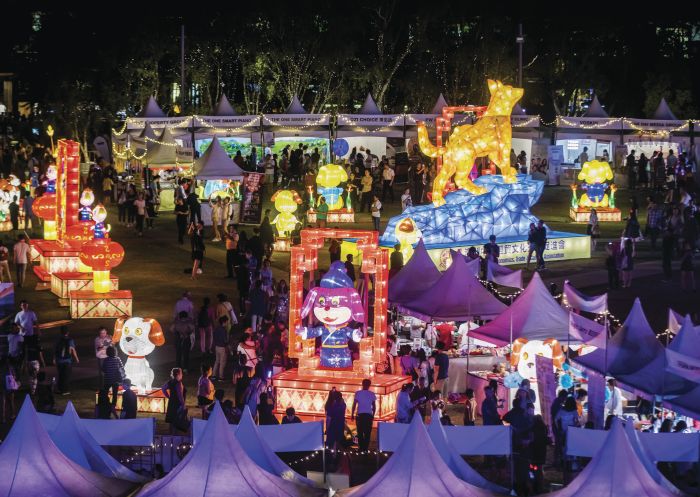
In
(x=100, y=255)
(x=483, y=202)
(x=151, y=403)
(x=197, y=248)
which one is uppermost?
(x=483, y=202)

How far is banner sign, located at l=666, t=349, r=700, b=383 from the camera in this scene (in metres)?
16.0

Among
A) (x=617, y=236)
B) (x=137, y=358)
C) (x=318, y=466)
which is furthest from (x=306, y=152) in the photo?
(x=318, y=466)

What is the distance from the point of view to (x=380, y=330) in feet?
62.7

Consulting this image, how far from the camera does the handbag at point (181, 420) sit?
17.8 m

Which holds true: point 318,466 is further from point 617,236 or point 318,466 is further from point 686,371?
point 617,236

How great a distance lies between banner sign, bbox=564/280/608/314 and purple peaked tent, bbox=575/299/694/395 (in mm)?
2206

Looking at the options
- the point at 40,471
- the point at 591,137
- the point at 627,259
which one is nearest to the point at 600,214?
the point at 591,137

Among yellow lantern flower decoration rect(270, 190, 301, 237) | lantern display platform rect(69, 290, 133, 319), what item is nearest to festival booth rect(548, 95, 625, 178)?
yellow lantern flower decoration rect(270, 190, 301, 237)

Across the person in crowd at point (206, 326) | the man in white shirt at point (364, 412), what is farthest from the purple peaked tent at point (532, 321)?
the person in crowd at point (206, 326)

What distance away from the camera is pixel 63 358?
65.7ft

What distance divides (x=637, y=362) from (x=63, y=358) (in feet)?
27.0

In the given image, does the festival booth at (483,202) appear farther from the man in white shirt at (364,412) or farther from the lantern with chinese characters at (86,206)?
the man in white shirt at (364,412)

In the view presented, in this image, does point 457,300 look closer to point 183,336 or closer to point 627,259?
point 183,336

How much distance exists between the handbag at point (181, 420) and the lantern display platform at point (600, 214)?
854 inches
